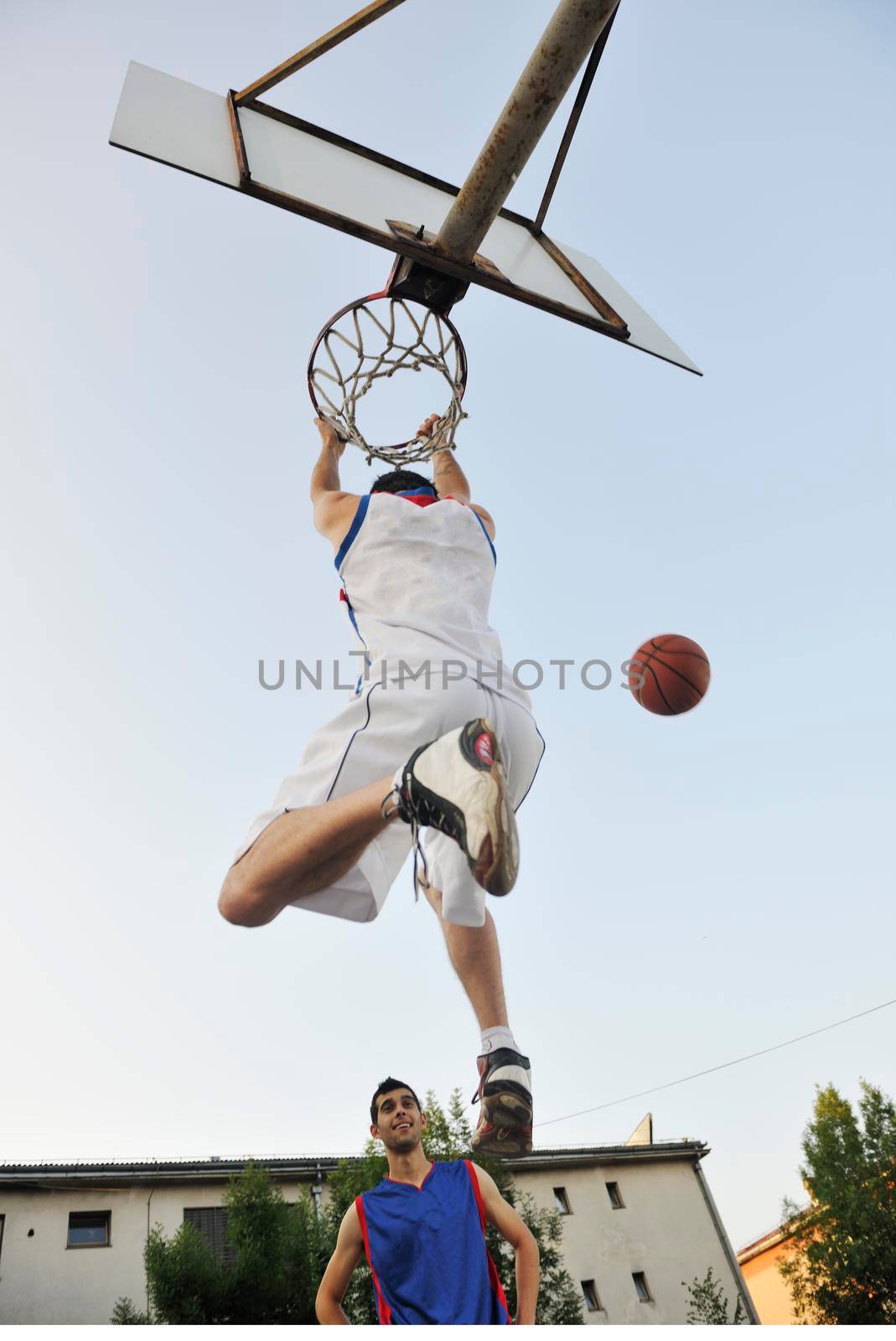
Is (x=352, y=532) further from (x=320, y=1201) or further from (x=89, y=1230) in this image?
(x=320, y=1201)

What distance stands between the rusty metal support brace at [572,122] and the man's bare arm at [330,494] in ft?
6.52

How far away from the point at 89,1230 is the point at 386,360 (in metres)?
19.6

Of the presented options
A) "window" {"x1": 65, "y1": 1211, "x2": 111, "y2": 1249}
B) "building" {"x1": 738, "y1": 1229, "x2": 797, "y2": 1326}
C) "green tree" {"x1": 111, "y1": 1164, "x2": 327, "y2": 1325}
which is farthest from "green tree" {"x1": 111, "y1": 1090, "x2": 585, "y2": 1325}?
"building" {"x1": 738, "y1": 1229, "x2": 797, "y2": 1326}

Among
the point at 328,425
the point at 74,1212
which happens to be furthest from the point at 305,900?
the point at 74,1212

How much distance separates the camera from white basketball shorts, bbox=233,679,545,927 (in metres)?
3.50

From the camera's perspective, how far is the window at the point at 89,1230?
18.6 m

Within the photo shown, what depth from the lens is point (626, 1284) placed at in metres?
23.0

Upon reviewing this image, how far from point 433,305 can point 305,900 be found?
312 centimetres

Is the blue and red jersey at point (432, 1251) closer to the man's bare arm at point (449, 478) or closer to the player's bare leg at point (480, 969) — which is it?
the player's bare leg at point (480, 969)

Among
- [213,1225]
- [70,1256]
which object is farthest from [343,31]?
[213,1225]

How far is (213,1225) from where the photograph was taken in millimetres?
19906

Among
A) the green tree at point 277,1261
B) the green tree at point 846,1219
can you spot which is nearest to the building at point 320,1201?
the green tree at point 277,1261

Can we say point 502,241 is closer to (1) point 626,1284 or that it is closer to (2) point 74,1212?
(2) point 74,1212

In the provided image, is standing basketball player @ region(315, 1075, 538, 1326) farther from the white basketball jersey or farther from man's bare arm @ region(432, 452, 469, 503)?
man's bare arm @ region(432, 452, 469, 503)
